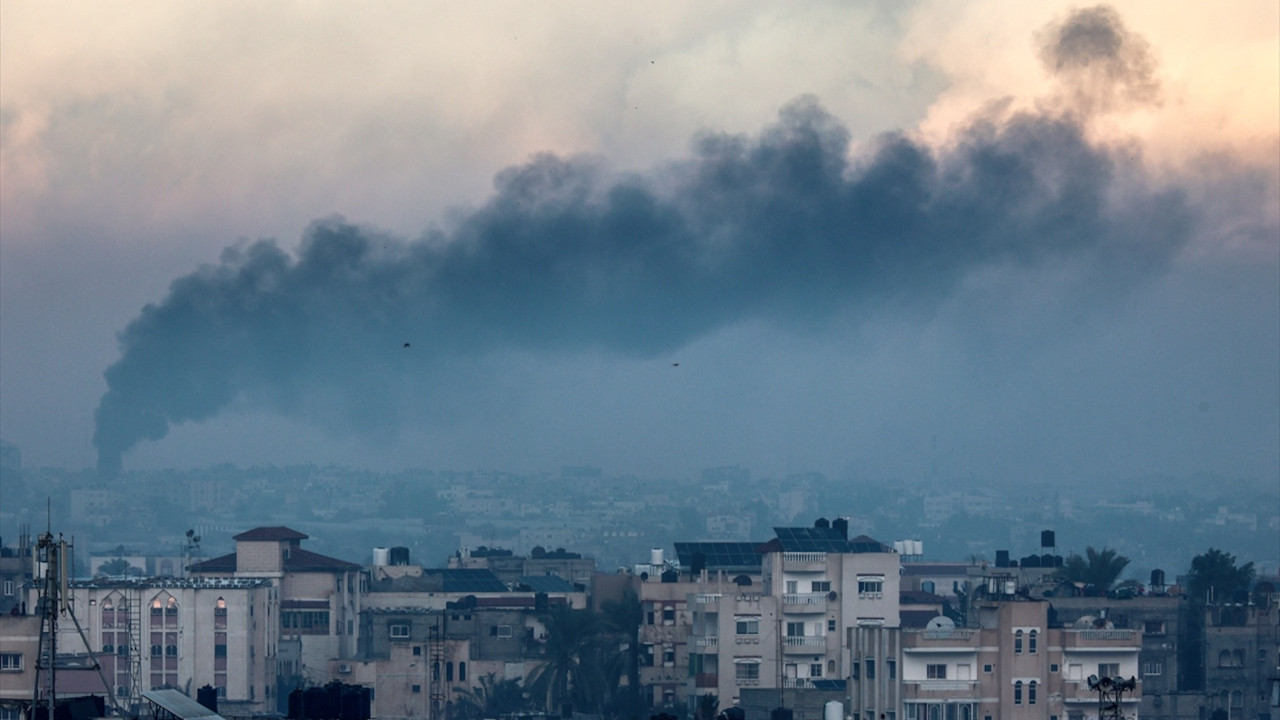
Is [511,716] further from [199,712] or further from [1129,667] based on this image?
[199,712]

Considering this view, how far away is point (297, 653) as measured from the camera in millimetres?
98875

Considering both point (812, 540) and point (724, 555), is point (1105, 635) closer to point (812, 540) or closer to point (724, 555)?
point (812, 540)

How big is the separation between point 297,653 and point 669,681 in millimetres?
14935

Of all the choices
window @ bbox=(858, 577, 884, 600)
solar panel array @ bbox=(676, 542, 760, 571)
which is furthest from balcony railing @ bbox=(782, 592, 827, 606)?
solar panel array @ bbox=(676, 542, 760, 571)

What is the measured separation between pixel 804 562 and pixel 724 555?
64.4 ft

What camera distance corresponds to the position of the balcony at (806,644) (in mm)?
82750

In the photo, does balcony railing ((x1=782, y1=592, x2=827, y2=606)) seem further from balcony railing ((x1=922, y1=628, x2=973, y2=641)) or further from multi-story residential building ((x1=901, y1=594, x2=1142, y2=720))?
balcony railing ((x1=922, y1=628, x2=973, y2=641))

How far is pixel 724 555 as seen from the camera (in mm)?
105438

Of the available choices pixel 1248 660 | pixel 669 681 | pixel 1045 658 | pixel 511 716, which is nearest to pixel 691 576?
pixel 669 681

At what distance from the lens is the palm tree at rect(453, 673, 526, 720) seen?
92.3m

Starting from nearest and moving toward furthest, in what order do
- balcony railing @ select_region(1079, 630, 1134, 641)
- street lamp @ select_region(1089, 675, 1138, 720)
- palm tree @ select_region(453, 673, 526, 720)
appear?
1. street lamp @ select_region(1089, 675, 1138, 720)
2. balcony railing @ select_region(1079, 630, 1134, 641)
3. palm tree @ select_region(453, 673, 526, 720)

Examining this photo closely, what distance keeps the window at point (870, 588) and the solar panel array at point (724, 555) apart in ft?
48.2

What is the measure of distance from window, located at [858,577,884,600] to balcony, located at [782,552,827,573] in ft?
4.31

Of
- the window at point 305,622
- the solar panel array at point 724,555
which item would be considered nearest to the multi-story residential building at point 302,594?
the window at point 305,622
